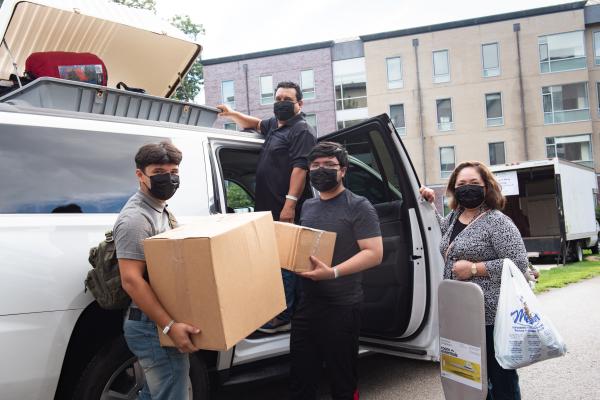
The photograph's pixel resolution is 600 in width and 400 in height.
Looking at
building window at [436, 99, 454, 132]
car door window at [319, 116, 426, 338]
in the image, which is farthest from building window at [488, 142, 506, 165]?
car door window at [319, 116, 426, 338]

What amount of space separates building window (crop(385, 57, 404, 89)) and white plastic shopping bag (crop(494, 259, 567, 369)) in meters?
27.8

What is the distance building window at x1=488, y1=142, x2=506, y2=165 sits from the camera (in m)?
28.2

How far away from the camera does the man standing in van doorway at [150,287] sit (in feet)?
7.17

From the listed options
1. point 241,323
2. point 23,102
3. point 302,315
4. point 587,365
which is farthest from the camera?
point 587,365

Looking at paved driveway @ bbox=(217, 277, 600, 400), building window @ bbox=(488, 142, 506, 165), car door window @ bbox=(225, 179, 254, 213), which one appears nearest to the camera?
paved driveway @ bbox=(217, 277, 600, 400)

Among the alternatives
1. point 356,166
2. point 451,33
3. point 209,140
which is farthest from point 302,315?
point 451,33

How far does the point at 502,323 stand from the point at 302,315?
3.57 ft

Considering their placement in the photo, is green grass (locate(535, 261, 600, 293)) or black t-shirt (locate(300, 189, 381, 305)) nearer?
black t-shirt (locate(300, 189, 381, 305))

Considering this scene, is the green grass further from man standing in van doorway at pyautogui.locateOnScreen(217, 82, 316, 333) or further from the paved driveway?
man standing in van doorway at pyautogui.locateOnScreen(217, 82, 316, 333)

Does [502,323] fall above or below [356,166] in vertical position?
below

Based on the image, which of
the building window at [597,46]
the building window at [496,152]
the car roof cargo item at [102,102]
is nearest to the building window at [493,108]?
the building window at [496,152]

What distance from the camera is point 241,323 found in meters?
2.26

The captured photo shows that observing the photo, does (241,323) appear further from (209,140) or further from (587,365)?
(587,365)

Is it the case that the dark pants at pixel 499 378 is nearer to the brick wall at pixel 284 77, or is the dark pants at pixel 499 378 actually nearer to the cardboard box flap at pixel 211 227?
the cardboard box flap at pixel 211 227
